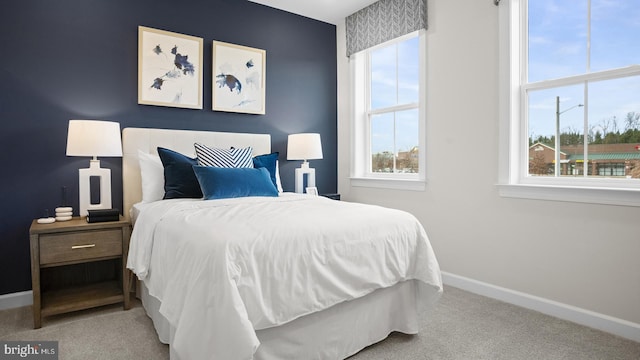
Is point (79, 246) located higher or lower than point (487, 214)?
lower

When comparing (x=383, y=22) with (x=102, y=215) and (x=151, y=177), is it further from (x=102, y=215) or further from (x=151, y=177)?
(x=102, y=215)

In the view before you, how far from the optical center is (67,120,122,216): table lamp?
2.59 meters

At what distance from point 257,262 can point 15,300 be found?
2376 mm

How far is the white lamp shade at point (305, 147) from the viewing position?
3773mm

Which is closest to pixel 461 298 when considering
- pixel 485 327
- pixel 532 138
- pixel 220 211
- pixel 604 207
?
pixel 485 327

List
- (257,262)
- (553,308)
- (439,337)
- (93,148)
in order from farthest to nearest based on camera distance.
→ 1. (93,148)
2. (553,308)
3. (439,337)
4. (257,262)

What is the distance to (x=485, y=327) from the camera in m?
2.32

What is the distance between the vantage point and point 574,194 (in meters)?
2.40

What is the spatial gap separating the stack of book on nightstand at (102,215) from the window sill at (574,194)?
2.84m

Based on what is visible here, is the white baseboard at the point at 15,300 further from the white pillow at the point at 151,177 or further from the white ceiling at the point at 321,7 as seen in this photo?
the white ceiling at the point at 321,7

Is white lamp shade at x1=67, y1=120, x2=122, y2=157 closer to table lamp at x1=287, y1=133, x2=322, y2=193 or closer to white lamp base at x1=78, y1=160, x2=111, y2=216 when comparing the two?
white lamp base at x1=78, y1=160, x2=111, y2=216

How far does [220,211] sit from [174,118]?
1.68 m

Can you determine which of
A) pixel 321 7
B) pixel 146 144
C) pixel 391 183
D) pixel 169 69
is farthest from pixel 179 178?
pixel 321 7

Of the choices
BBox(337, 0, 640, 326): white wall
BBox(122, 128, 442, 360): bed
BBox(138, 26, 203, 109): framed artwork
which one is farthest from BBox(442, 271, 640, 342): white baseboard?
BBox(138, 26, 203, 109): framed artwork
